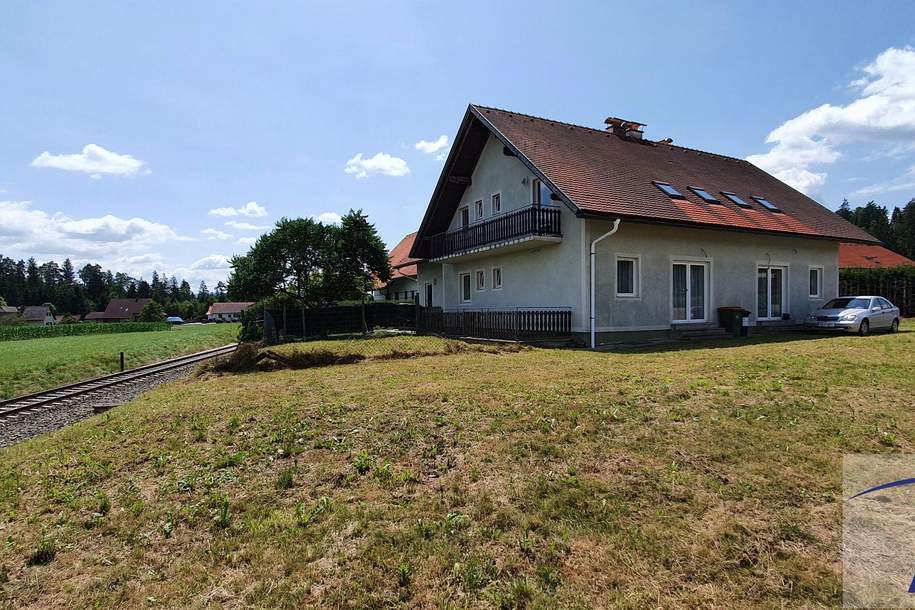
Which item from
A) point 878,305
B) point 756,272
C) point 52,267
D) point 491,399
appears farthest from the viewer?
point 52,267

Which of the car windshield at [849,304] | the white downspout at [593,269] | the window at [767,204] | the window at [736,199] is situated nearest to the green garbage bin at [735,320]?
the car windshield at [849,304]

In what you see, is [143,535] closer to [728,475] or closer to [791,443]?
[728,475]

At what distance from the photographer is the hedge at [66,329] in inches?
1711

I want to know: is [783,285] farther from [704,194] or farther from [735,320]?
[704,194]

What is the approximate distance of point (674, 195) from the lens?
57.2 ft

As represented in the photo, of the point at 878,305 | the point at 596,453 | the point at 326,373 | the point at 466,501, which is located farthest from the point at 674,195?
the point at 466,501

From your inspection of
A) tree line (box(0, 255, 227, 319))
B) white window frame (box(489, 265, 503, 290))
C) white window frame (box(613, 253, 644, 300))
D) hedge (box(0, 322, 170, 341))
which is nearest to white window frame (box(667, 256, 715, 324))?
white window frame (box(613, 253, 644, 300))

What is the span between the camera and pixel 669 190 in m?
17.8

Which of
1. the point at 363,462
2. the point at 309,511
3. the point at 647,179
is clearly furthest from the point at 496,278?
the point at 309,511

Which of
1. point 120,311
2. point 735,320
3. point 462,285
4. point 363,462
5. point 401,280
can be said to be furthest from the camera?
point 120,311

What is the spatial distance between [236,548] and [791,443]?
498 cm

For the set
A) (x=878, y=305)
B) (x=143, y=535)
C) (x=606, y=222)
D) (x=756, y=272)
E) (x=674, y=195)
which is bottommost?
(x=143, y=535)

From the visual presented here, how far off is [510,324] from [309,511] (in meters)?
12.9

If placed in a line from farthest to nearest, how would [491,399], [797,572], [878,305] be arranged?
[878,305], [491,399], [797,572]
